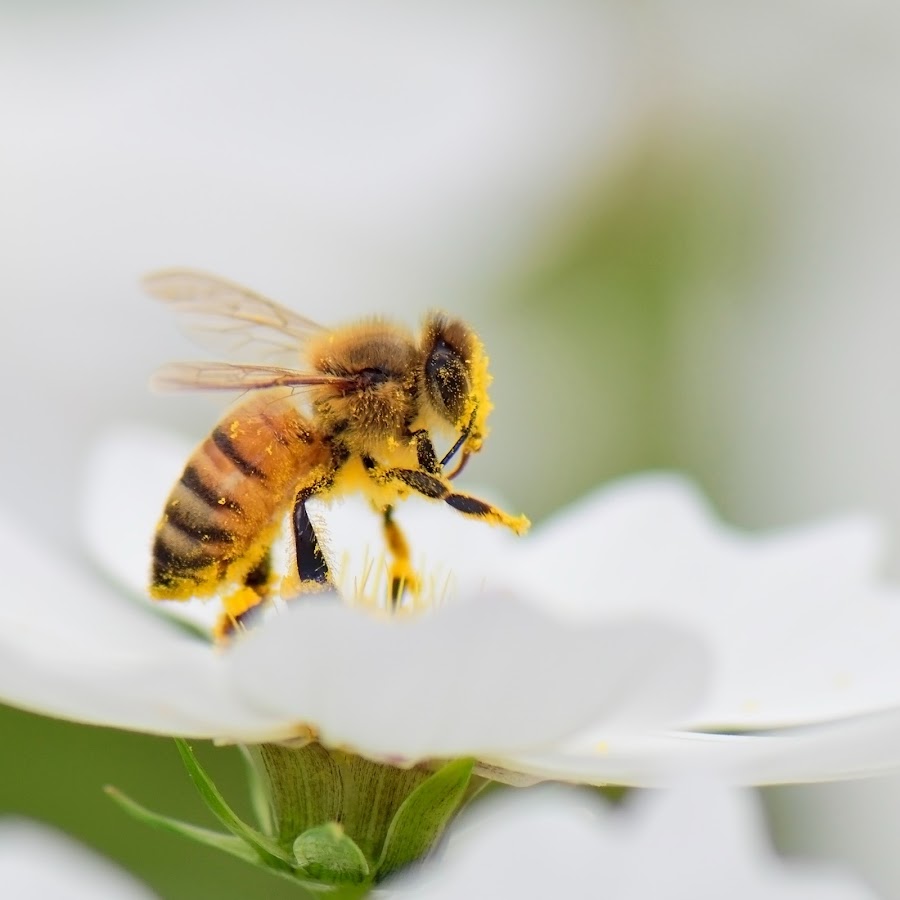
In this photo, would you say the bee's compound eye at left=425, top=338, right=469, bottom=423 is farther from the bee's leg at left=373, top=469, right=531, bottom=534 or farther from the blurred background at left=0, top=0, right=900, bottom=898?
the blurred background at left=0, top=0, right=900, bottom=898

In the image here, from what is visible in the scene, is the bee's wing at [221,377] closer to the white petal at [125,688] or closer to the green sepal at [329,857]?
the white petal at [125,688]

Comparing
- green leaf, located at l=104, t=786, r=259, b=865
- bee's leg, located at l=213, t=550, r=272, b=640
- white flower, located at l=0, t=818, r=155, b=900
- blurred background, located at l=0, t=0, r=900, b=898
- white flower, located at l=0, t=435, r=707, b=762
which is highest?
blurred background, located at l=0, t=0, r=900, b=898

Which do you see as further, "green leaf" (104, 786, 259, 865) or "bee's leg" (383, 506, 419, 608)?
"bee's leg" (383, 506, 419, 608)

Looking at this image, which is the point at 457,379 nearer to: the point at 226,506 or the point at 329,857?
the point at 226,506

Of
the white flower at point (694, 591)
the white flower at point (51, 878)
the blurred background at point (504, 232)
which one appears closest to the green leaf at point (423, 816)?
the white flower at point (694, 591)

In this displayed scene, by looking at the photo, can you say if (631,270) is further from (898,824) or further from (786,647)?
(786,647)

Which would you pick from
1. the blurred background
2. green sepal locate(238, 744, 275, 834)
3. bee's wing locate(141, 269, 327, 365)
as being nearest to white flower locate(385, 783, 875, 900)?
green sepal locate(238, 744, 275, 834)

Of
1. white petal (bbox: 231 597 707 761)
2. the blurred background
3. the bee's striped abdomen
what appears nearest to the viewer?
white petal (bbox: 231 597 707 761)
